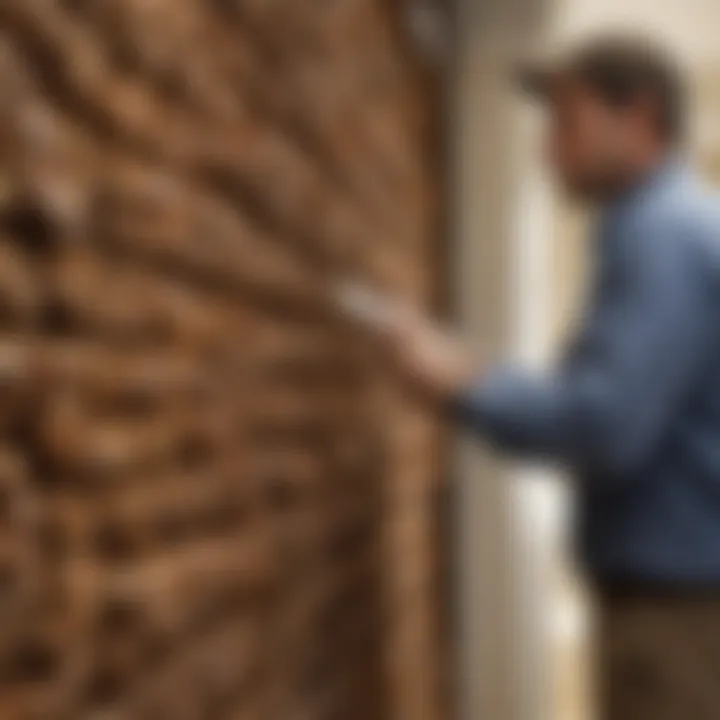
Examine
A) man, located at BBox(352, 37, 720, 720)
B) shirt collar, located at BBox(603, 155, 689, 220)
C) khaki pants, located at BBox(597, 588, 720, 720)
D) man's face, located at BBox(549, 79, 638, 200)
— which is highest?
man's face, located at BBox(549, 79, 638, 200)

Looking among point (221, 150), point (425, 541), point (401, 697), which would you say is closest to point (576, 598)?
point (425, 541)

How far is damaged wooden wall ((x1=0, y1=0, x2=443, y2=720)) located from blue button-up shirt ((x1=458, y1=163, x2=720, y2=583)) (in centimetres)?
25

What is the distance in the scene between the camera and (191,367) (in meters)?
Result: 1.21

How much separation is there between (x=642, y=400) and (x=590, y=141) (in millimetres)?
370

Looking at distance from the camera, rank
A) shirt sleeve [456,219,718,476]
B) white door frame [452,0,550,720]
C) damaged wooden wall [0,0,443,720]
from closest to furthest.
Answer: damaged wooden wall [0,0,443,720]
shirt sleeve [456,219,718,476]
white door frame [452,0,550,720]

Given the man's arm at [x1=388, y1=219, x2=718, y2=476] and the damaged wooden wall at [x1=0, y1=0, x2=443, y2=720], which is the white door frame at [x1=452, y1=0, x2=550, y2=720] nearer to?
the damaged wooden wall at [x1=0, y1=0, x2=443, y2=720]

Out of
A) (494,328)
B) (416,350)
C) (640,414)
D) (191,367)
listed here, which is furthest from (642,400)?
(494,328)

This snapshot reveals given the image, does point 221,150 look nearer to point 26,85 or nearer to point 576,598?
point 26,85

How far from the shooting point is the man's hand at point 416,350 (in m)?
1.68

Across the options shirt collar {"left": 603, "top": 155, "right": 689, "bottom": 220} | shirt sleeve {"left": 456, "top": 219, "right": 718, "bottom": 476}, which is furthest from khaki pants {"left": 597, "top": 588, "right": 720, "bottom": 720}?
shirt collar {"left": 603, "top": 155, "right": 689, "bottom": 220}

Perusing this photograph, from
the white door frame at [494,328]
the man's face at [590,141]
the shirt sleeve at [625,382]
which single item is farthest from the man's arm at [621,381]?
the white door frame at [494,328]

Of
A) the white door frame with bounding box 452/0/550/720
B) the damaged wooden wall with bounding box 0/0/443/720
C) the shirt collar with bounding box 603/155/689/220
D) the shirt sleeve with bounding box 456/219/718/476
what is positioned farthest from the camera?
the white door frame with bounding box 452/0/550/720

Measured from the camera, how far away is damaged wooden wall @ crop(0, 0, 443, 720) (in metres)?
0.93

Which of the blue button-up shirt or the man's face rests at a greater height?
the man's face
